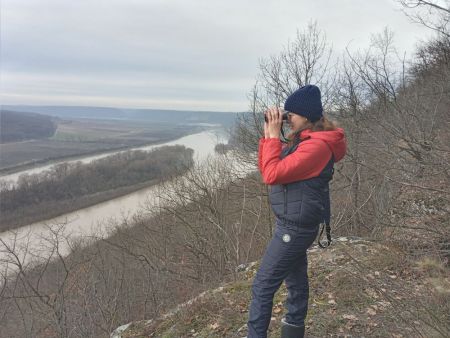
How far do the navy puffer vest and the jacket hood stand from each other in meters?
0.05

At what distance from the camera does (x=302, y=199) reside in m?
2.35

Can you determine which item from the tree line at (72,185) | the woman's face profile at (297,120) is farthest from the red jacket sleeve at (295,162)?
the tree line at (72,185)

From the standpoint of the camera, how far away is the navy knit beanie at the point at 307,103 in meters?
2.39

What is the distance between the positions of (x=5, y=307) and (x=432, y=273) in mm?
11031

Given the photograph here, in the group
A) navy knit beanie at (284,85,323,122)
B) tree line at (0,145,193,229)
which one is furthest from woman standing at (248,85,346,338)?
tree line at (0,145,193,229)

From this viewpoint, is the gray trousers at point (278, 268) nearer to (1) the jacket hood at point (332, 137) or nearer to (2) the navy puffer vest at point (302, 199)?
(2) the navy puffer vest at point (302, 199)

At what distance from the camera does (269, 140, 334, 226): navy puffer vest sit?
2350mm

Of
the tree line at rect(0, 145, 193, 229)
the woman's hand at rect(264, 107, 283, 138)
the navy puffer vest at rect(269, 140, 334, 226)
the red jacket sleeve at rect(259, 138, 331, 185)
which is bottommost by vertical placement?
the tree line at rect(0, 145, 193, 229)

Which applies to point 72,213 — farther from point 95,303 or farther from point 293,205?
point 293,205

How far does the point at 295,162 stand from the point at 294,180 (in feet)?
0.36

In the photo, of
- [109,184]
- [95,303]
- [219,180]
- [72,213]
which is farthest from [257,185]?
[109,184]

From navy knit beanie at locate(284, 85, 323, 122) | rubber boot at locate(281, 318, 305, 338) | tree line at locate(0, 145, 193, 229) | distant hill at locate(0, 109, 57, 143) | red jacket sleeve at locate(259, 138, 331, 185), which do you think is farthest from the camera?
distant hill at locate(0, 109, 57, 143)

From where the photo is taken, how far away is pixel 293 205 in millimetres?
2361

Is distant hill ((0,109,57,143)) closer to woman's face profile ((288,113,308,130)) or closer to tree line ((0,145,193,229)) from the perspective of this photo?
tree line ((0,145,193,229))
